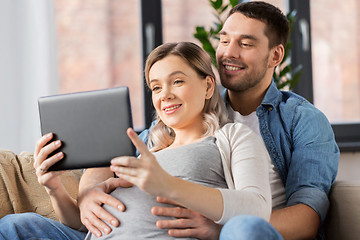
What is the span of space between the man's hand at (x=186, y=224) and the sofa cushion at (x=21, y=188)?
64 cm

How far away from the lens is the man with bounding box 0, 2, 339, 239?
1.37 m

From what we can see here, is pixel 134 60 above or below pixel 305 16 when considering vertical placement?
below

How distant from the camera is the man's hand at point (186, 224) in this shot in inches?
49.3

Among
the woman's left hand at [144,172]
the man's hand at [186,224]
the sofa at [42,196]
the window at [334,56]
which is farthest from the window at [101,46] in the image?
the woman's left hand at [144,172]

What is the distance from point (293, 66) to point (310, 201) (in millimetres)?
1737

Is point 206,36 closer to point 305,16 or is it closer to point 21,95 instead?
point 305,16

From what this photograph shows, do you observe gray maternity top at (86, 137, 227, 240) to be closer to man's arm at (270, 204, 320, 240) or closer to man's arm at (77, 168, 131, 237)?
man's arm at (77, 168, 131, 237)

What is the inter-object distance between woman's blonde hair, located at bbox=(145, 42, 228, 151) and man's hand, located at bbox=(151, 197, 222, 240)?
12.1 inches

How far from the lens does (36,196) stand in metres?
1.75

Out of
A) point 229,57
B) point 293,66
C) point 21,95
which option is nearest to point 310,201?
point 229,57

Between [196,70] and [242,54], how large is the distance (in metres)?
0.39

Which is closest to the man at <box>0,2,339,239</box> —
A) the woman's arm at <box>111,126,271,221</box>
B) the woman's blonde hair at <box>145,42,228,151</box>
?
the woman's arm at <box>111,126,271,221</box>

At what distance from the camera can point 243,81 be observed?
5.94 feet

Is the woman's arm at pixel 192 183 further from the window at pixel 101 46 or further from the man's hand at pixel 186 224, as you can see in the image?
the window at pixel 101 46
